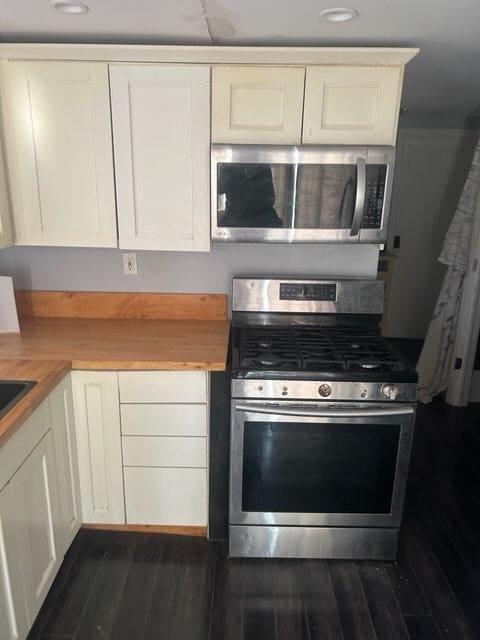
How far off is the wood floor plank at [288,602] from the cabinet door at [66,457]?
0.85m

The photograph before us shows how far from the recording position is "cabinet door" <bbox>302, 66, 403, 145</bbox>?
1.80m

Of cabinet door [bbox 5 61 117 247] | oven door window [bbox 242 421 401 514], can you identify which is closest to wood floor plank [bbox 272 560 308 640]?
oven door window [bbox 242 421 401 514]

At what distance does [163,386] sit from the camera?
185cm

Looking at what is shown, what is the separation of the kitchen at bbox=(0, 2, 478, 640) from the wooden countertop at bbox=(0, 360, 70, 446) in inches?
0.6

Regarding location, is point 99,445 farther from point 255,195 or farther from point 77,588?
point 255,195

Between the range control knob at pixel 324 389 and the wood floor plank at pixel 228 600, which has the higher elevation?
the range control knob at pixel 324 389

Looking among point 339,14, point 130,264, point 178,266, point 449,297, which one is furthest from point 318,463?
point 449,297

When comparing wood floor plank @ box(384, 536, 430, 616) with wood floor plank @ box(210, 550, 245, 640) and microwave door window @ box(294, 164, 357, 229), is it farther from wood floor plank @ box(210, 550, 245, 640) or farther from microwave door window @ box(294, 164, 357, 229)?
microwave door window @ box(294, 164, 357, 229)

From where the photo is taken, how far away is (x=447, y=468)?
2.62 m

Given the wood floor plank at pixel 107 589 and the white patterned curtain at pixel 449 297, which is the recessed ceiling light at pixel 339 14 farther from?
the wood floor plank at pixel 107 589

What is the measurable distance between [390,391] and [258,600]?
37.0 inches

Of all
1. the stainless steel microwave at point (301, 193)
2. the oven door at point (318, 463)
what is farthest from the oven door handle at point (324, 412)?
the stainless steel microwave at point (301, 193)

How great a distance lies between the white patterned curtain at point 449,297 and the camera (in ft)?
10.3

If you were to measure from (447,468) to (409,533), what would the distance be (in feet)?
2.12
